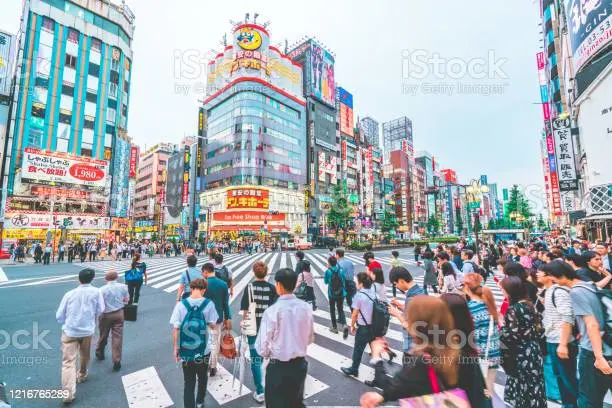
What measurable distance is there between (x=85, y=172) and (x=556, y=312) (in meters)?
42.3

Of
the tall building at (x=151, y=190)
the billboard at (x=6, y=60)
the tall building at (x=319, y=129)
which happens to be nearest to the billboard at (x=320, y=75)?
the tall building at (x=319, y=129)

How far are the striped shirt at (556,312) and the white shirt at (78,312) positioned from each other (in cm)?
611

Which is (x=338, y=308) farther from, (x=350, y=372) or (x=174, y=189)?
(x=174, y=189)

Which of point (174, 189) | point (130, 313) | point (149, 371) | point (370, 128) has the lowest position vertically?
point (149, 371)

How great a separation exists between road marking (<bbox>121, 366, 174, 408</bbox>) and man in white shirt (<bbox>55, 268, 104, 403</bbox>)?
2.28 feet

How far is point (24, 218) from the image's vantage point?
2983cm

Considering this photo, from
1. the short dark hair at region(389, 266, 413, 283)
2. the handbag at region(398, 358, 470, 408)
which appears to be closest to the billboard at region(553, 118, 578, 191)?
the short dark hair at region(389, 266, 413, 283)

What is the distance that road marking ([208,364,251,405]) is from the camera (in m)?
4.04

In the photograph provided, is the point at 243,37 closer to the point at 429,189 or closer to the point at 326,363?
the point at 326,363

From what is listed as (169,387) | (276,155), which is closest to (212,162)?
(276,155)

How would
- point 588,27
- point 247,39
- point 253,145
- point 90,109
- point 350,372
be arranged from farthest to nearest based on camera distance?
point 247,39 < point 253,145 < point 90,109 < point 588,27 < point 350,372

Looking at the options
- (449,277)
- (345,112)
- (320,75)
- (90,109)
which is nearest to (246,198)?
(90,109)

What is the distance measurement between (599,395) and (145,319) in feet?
30.0

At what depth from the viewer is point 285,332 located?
9.23ft
